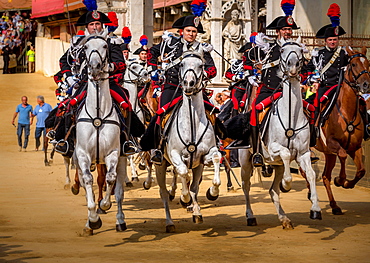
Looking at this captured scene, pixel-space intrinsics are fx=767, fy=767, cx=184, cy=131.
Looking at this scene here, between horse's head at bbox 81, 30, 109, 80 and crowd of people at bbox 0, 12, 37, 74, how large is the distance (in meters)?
44.4

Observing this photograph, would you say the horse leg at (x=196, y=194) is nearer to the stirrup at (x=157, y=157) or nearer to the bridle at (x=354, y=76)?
the stirrup at (x=157, y=157)

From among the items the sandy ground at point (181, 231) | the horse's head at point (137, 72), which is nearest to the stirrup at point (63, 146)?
the sandy ground at point (181, 231)

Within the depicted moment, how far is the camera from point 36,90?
150 ft

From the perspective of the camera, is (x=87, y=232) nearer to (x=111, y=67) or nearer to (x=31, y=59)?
(x=111, y=67)

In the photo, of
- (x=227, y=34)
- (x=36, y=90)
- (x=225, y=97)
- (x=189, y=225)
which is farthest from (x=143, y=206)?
(x=36, y=90)

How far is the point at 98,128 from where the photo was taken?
11555 mm

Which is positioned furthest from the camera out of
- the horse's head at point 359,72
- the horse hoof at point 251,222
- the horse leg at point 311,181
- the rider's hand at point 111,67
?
the horse's head at point 359,72

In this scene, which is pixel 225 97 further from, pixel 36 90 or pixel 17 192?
pixel 36 90

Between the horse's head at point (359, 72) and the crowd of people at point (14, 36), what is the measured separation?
43.3 m

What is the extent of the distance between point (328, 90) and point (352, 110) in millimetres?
601

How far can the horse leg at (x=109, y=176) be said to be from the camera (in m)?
11.4

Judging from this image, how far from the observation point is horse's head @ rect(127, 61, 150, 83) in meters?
15.6

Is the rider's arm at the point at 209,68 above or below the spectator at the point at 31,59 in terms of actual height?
below

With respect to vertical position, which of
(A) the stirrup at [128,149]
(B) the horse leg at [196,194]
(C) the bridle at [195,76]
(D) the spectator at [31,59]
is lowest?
(B) the horse leg at [196,194]
